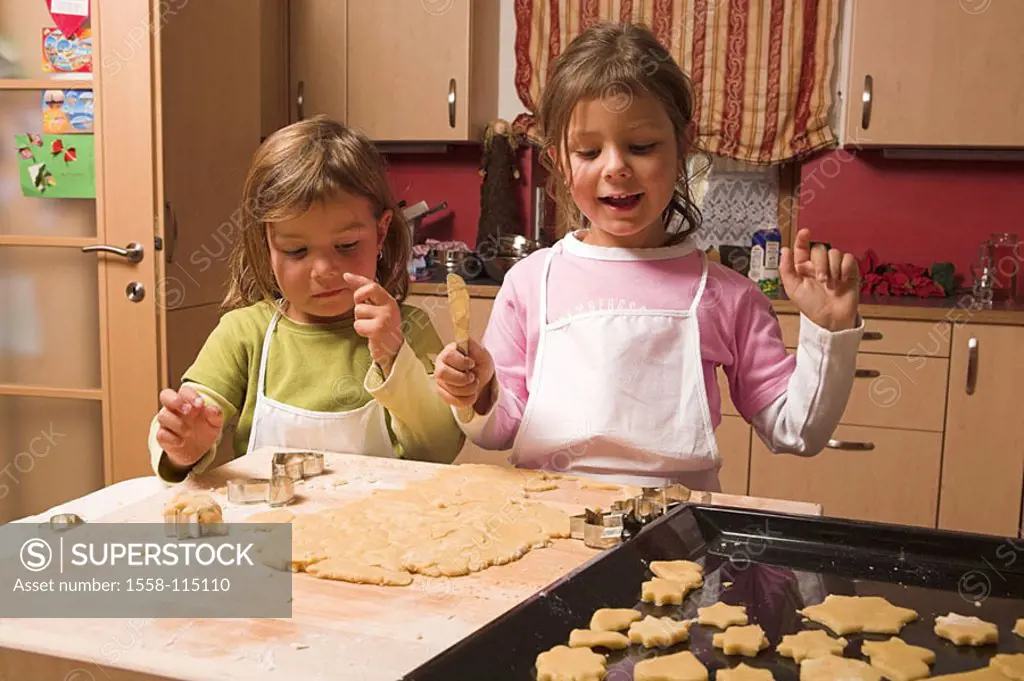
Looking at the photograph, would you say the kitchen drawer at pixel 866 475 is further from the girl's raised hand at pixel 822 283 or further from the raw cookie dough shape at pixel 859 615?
the raw cookie dough shape at pixel 859 615

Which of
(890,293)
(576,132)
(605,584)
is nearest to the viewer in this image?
(605,584)

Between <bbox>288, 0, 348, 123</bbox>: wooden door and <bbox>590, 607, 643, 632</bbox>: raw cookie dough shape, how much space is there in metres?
2.60

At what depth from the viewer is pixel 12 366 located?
253cm

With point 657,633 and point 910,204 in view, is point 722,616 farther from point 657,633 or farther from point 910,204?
point 910,204

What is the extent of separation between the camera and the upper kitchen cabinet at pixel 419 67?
300cm

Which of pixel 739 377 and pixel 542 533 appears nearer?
pixel 542 533

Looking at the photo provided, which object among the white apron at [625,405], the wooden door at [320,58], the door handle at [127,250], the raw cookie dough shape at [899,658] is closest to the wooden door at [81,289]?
→ the door handle at [127,250]

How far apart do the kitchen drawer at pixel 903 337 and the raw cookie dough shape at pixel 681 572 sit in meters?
1.77

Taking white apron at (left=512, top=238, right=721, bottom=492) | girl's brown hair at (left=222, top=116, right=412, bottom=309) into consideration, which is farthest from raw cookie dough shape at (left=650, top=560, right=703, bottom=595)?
girl's brown hair at (left=222, top=116, right=412, bottom=309)

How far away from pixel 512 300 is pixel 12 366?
1.71m

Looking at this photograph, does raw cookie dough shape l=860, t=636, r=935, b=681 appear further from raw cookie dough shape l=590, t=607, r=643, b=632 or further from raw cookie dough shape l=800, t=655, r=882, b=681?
raw cookie dough shape l=590, t=607, r=643, b=632

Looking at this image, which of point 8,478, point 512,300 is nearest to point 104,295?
point 8,478

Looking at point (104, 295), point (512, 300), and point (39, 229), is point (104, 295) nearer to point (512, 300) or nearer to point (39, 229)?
point (39, 229)

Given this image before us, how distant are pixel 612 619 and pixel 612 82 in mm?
713
